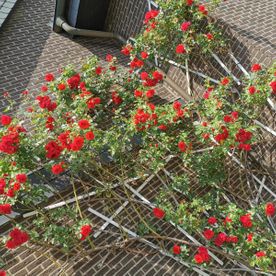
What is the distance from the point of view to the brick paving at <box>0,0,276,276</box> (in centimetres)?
434

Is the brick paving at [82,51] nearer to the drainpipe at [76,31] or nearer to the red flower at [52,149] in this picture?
the drainpipe at [76,31]

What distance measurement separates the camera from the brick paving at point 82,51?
171 inches

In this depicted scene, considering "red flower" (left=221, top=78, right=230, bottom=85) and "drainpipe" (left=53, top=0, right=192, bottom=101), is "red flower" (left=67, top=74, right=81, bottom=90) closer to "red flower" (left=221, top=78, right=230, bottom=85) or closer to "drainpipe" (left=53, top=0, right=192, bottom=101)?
"drainpipe" (left=53, top=0, right=192, bottom=101)

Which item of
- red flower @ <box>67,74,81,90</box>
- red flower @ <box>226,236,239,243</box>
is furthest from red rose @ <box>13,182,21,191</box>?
red flower @ <box>226,236,239,243</box>

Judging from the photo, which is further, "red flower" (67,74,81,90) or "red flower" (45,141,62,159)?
"red flower" (67,74,81,90)

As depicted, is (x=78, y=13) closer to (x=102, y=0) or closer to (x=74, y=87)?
(x=102, y=0)

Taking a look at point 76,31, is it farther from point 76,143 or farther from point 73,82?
point 76,143

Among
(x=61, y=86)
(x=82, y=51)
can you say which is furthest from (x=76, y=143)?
(x=82, y=51)

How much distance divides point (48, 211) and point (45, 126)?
4.16 ft

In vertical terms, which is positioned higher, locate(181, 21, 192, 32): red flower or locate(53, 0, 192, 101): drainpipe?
locate(181, 21, 192, 32): red flower

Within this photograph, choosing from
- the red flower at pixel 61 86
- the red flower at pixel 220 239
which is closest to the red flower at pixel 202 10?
the red flower at pixel 61 86

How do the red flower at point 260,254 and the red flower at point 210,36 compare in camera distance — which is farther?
the red flower at point 210,36

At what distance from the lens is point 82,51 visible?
7871mm

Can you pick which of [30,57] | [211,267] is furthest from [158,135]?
[30,57]
